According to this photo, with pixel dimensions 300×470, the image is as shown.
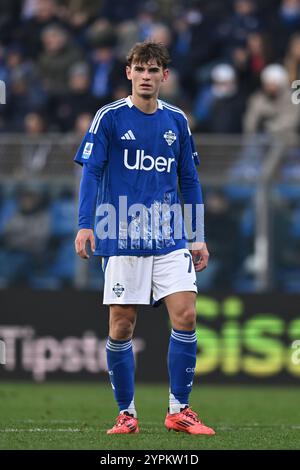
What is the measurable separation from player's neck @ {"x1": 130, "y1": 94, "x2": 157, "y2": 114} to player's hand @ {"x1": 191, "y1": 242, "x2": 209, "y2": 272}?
1.04 m

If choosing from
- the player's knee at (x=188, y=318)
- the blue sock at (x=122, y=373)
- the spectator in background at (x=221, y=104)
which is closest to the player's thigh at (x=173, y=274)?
the player's knee at (x=188, y=318)

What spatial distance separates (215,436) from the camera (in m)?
7.95

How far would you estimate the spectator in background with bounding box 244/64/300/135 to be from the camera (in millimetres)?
15312

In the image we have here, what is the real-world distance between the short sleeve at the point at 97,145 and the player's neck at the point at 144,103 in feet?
0.79

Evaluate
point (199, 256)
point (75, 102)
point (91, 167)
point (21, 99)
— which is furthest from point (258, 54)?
point (91, 167)

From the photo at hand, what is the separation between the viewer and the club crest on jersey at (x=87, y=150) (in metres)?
8.16

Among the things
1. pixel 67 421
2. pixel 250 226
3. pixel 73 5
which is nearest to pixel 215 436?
pixel 67 421

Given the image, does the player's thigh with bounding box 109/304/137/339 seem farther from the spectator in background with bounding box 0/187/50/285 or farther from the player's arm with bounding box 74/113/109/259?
the spectator in background with bounding box 0/187/50/285

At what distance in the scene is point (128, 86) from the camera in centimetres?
1689

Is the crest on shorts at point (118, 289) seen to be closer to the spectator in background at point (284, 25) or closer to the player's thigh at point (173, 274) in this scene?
the player's thigh at point (173, 274)

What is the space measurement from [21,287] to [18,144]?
73.3 inches

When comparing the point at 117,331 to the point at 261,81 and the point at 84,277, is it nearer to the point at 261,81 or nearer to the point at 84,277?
the point at 84,277

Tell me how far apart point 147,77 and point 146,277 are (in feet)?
4.56

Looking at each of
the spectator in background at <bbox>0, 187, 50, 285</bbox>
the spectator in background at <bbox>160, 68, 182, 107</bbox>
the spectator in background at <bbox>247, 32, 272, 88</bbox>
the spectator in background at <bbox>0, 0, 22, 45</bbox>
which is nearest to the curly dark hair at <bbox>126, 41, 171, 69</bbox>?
the spectator in background at <bbox>0, 187, 50, 285</bbox>
